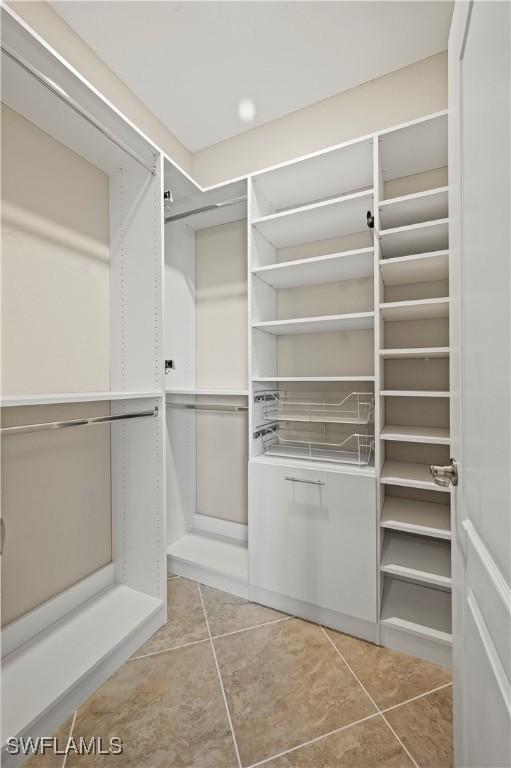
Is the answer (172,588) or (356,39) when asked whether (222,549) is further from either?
(356,39)

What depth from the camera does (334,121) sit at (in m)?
1.98

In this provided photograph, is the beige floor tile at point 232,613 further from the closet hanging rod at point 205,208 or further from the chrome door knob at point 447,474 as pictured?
the closet hanging rod at point 205,208

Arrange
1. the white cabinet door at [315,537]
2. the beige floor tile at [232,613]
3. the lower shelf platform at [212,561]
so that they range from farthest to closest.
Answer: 1. the lower shelf platform at [212,561]
2. the beige floor tile at [232,613]
3. the white cabinet door at [315,537]

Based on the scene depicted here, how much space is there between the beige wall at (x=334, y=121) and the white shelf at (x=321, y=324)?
1084mm

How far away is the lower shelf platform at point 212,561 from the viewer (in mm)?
1899

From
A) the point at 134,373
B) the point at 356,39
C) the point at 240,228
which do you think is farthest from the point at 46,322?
the point at 356,39

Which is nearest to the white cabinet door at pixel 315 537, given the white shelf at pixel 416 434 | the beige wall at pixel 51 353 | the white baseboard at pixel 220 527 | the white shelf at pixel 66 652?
the white shelf at pixel 416 434

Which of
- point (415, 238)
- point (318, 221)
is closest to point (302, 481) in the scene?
point (415, 238)

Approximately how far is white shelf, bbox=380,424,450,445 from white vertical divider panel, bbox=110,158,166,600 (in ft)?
3.54

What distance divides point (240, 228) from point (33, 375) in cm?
157

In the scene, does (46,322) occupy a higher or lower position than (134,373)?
higher

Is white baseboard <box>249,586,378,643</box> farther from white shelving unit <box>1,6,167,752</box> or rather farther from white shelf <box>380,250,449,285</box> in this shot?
white shelf <box>380,250,449,285</box>

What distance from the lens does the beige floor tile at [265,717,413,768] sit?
1.08m

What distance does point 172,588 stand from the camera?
197 centimetres
